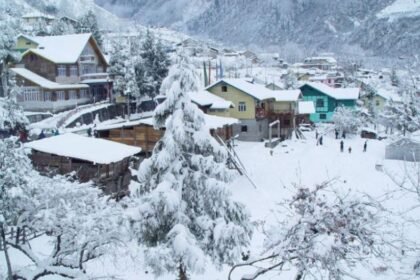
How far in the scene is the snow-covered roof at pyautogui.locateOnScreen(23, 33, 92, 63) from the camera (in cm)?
4434

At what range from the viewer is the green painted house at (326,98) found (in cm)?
5713

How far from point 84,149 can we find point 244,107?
21.7 metres

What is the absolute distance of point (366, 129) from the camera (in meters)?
50.3

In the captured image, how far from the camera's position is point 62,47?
4688 cm

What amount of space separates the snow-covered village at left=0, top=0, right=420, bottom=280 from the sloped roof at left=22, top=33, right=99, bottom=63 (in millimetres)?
187

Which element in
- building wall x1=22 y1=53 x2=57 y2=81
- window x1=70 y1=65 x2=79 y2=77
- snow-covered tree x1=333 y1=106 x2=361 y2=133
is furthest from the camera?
snow-covered tree x1=333 y1=106 x2=361 y2=133

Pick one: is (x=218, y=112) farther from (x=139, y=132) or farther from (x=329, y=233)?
(x=329, y=233)

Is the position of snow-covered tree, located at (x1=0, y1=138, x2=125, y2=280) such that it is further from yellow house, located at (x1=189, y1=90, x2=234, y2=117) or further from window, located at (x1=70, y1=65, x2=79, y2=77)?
window, located at (x1=70, y1=65, x2=79, y2=77)

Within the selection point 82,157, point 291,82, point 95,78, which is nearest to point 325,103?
point 291,82

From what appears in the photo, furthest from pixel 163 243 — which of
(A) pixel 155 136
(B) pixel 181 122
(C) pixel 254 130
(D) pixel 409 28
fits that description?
(D) pixel 409 28

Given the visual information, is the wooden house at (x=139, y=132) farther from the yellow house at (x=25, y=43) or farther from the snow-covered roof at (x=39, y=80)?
the yellow house at (x=25, y=43)

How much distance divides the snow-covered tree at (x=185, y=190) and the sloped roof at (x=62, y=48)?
34.0m

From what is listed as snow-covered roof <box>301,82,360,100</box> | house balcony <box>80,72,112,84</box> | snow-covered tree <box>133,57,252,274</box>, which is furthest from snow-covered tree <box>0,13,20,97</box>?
snow-covered roof <box>301,82,360,100</box>

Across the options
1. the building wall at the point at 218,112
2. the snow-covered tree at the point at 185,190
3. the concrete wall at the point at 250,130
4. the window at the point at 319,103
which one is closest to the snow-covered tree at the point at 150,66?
the concrete wall at the point at 250,130
